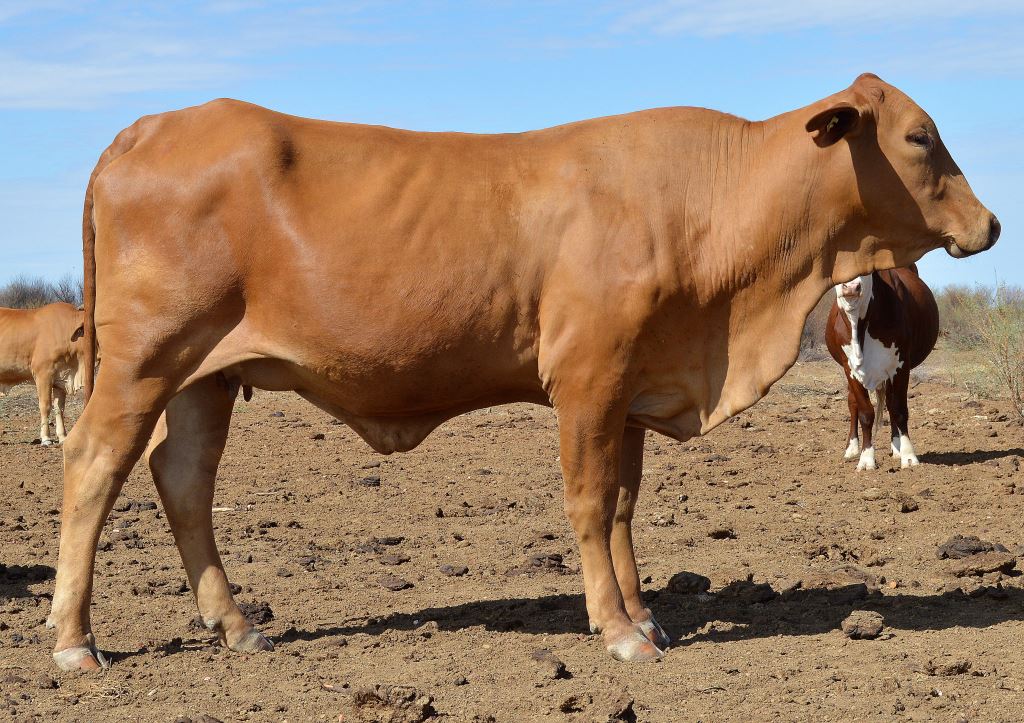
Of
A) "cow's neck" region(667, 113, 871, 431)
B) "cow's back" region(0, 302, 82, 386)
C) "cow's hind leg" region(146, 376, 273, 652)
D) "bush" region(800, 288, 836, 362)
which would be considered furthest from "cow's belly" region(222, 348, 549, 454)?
"bush" region(800, 288, 836, 362)

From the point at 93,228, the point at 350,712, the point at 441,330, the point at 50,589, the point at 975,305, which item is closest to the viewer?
the point at 350,712

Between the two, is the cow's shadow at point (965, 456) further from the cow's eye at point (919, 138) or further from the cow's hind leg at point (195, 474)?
the cow's hind leg at point (195, 474)

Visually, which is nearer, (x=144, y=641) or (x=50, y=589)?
(x=144, y=641)

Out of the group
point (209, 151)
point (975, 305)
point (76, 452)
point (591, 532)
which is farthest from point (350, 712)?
point (975, 305)

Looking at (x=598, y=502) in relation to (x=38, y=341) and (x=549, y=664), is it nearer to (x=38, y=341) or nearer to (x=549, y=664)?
(x=549, y=664)

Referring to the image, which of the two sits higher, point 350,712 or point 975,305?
point 975,305

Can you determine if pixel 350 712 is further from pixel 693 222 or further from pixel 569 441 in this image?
pixel 693 222

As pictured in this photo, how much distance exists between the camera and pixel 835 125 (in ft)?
18.7

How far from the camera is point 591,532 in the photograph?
222 inches

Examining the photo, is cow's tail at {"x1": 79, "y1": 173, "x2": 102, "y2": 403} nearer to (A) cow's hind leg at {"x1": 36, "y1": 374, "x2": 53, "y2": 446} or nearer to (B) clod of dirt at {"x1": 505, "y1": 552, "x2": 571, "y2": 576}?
(B) clod of dirt at {"x1": 505, "y1": 552, "x2": 571, "y2": 576}

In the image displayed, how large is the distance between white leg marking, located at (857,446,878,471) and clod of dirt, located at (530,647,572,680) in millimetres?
6518

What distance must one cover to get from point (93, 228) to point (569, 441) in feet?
8.28

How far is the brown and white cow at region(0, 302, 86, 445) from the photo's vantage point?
17391mm


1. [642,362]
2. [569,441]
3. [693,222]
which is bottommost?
[569,441]
